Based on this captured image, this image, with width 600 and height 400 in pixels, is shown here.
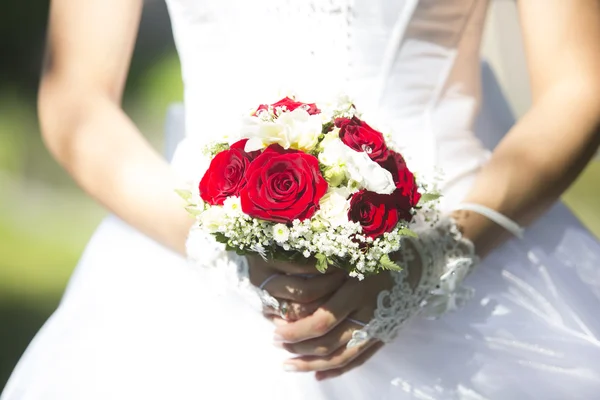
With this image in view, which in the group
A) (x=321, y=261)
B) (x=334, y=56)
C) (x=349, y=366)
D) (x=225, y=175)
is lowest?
(x=349, y=366)

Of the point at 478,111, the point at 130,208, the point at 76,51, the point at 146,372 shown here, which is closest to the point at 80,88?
→ the point at 76,51

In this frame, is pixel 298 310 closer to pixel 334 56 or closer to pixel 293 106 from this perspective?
pixel 293 106

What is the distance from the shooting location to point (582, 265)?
3.64 feet

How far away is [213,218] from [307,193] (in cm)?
12

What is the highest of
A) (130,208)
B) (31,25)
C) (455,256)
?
(31,25)

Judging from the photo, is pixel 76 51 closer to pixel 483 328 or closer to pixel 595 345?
pixel 483 328

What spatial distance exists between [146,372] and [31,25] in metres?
2.80

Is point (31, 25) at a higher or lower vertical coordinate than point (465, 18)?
higher

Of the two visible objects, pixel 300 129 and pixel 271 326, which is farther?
pixel 271 326

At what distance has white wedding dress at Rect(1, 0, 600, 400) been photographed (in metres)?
0.89

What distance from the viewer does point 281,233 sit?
2.26ft

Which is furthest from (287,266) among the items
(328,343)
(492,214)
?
(492,214)

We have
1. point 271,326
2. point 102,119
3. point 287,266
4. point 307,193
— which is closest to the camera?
point 307,193

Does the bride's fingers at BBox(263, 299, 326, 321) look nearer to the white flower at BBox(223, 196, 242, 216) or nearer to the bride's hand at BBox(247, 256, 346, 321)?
the bride's hand at BBox(247, 256, 346, 321)
